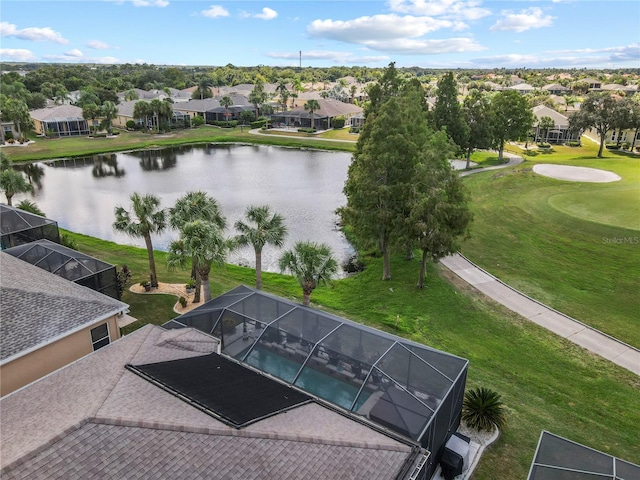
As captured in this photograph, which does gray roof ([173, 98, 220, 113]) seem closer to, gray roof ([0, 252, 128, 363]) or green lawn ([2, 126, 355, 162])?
green lawn ([2, 126, 355, 162])

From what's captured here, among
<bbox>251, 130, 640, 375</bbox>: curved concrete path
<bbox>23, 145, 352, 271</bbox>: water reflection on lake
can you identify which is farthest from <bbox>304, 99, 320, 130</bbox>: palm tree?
<bbox>251, 130, 640, 375</bbox>: curved concrete path

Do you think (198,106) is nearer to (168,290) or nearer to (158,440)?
(168,290)

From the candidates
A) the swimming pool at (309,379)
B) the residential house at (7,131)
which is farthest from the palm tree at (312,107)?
the swimming pool at (309,379)

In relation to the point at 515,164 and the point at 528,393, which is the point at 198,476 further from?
the point at 515,164

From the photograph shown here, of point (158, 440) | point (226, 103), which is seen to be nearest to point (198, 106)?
point (226, 103)

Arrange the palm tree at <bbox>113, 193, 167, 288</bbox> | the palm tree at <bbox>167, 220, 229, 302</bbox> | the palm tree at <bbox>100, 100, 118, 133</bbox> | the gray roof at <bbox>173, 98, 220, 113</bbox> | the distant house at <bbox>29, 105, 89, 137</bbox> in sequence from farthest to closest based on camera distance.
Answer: the gray roof at <bbox>173, 98, 220, 113</bbox>
the palm tree at <bbox>100, 100, 118, 133</bbox>
the distant house at <bbox>29, 105, 89, 137</bbox>
the palm tree at <bbox>113, 193, 167, 288</bbox>
the palm tree at <bbox>167, 220, 229, 302</bbox>

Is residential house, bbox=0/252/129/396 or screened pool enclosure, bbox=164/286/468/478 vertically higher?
residential house, bbox=0/252/129/396

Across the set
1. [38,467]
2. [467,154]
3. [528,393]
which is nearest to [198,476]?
[38,467]
